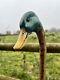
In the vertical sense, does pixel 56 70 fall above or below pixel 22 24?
below

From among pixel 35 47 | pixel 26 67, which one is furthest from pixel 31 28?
pixel 26 67

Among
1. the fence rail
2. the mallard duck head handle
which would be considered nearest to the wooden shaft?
the mallard duck head handle

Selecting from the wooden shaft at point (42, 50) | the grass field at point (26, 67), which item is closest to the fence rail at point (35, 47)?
the grass field at point (26, 67)

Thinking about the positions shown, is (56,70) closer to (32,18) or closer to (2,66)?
(2,66)

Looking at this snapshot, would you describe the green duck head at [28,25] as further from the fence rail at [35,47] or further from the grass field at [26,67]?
the grass field at [26,67]

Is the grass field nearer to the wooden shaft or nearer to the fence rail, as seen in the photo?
the fence rail

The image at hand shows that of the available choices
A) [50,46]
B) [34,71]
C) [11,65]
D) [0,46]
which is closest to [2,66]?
[11,65]

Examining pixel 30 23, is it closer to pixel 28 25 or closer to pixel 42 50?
pixel 28 25

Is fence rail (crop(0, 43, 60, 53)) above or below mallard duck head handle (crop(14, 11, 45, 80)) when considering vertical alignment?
below

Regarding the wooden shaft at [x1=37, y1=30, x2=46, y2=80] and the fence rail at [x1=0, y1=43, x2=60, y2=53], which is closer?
the wooden shaft at [x1=37, y1=30, x2=46, y2=80]

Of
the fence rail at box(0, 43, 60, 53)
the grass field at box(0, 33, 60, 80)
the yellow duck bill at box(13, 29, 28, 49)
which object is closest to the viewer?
the yellow duck bill at box(13, 29, 28, 49)

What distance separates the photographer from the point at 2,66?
3.81 metres

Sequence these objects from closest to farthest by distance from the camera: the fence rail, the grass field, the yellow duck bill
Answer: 1. the yellow duck bill
2. the fence rail
3. the grass field

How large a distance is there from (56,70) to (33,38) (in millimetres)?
1502
